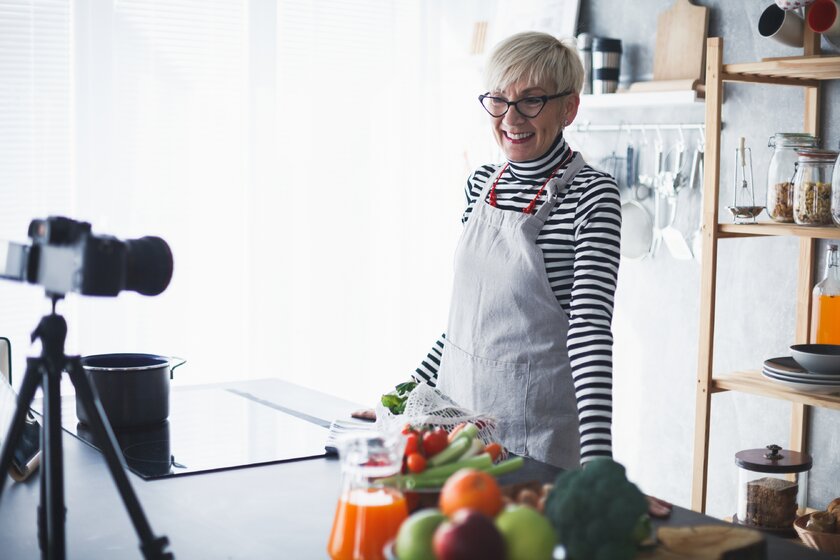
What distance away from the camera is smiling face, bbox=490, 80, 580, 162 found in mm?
2072

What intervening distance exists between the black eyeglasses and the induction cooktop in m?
0.77

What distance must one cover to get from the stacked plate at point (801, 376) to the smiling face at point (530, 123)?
1008 millimetres

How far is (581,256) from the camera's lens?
1.95 m

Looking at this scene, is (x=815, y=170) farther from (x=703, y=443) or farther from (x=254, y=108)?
(x=254, y=108)

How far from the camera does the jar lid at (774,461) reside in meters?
2.67

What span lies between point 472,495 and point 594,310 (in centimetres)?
90

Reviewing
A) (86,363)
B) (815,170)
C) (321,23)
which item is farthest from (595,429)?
(321,23)

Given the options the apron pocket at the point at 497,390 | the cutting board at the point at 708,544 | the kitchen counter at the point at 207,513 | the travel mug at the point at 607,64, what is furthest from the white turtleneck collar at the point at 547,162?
the travel mug at the point at 607,64

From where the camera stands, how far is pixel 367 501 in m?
1.15

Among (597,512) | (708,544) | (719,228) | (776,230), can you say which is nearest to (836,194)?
(776,230)

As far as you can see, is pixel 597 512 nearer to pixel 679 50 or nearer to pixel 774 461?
pixel 774 461

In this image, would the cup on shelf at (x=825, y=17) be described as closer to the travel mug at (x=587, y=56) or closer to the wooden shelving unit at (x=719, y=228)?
the wooden shelving unit at (x=719, y=228)

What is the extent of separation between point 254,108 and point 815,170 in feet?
7.08

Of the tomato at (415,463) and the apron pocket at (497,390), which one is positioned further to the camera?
the apron pocket at (497,390)
